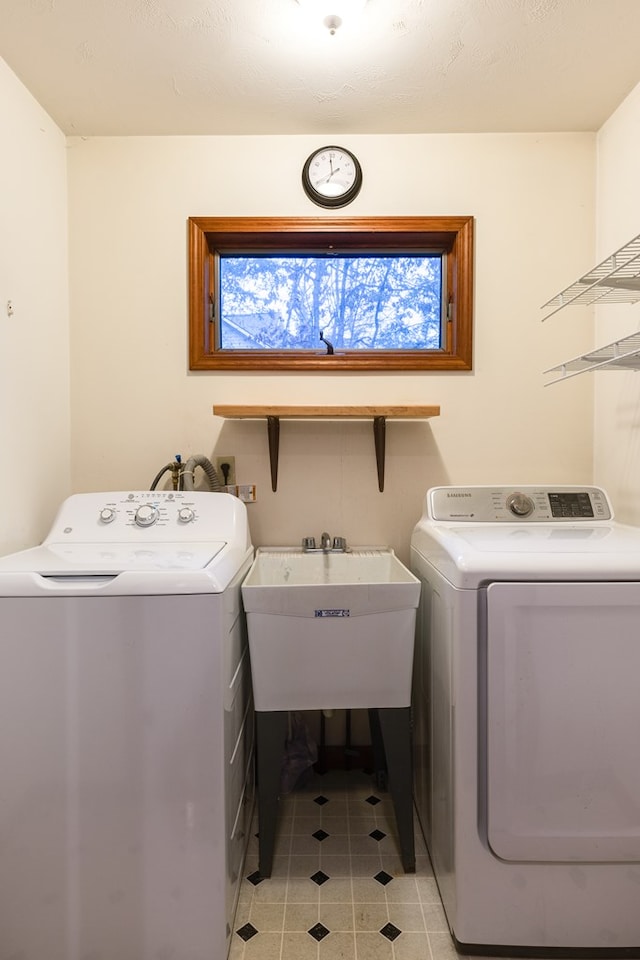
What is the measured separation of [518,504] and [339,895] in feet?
4.22

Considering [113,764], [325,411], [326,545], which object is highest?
[325,411]

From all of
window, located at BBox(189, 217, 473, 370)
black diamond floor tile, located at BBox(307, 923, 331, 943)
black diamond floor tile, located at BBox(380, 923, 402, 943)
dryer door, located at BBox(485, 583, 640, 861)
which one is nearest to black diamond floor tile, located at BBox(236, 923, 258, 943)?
black diamond floor tile, located at BBox(307, 923, 331, 943)

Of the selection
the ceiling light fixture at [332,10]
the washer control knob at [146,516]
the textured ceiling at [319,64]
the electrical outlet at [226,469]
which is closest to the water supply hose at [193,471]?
the electrical outlet at [226,469]

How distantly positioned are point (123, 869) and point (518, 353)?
6.63 feet

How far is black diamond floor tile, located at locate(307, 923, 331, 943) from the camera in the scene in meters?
1.33

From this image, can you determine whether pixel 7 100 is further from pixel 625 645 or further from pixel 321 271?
pixel 625 645

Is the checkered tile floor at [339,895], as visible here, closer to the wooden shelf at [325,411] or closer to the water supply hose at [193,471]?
the water supply hose at [193,471]

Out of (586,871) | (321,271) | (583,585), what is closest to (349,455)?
(321,271)

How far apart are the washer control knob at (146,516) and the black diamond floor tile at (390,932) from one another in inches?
51.0

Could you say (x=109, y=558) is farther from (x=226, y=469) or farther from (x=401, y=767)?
(x=401, y=767)

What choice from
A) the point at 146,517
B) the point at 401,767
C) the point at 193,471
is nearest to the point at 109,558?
the point at 146,517

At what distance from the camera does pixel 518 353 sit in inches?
78.5

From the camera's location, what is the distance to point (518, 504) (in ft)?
5.69

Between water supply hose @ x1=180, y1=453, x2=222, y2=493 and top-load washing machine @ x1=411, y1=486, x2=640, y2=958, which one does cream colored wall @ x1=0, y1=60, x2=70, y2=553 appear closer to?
water supply hose @ x1=180, y1=453, x2=222, y2=493
